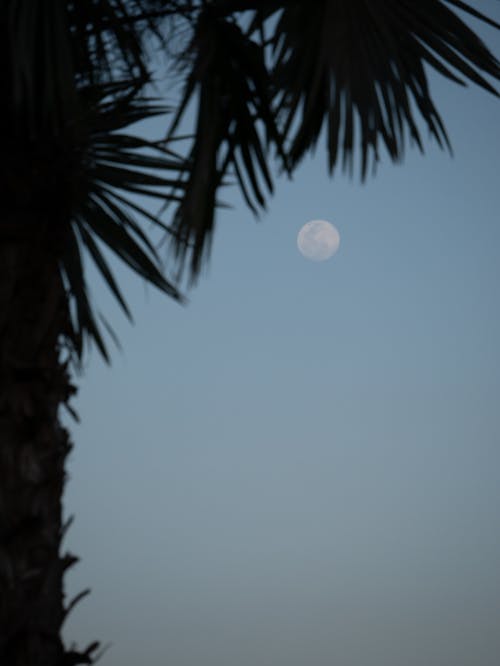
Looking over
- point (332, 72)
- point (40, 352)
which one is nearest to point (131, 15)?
point (332, 72)

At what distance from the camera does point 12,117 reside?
Answer: 396 centimetres

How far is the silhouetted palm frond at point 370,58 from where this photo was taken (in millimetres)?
4031

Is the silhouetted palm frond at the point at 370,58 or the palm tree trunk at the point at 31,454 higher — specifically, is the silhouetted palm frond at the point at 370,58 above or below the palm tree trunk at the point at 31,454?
above

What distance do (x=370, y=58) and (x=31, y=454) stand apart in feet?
8.09

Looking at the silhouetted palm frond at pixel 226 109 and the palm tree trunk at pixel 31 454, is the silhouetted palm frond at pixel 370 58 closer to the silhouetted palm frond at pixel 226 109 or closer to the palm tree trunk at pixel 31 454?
the silhouetted palm frond at pixel 226 109

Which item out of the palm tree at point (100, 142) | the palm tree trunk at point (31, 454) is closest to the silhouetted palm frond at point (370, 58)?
the palm tree at point (100, 142)

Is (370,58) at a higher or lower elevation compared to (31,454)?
higher

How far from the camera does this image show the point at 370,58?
13.8 ft

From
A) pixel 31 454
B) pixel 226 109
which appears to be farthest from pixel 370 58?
pixel 31 454

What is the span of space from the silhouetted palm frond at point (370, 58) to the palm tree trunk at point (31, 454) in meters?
1.48

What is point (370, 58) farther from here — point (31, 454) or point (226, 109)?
point (31, 454)

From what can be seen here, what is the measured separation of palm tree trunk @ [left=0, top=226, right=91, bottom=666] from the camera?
11.5ft

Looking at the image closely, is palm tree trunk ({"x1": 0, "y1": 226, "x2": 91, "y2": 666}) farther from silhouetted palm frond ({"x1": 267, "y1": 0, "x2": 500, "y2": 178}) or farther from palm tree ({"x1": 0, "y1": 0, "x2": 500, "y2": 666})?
silhouetted palm frond ({"x1": 267, "y1": 0, "x2": 500, "y2": 178})

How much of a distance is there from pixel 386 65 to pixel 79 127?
1.54m
